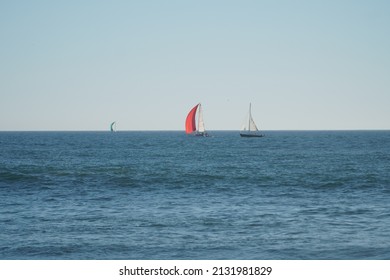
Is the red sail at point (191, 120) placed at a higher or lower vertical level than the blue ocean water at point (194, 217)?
higher

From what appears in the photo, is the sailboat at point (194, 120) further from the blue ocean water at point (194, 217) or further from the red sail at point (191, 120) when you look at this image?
the blue ocean water at point (194, 217)

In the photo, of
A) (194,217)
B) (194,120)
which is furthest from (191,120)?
(194,217)

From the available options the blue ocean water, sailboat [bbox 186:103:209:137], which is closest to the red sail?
sailboat [bbox 186:103:209:137]

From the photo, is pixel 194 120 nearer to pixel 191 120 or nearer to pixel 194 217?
pixel 191 120

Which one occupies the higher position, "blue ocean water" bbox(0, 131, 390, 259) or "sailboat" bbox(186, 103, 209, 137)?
"sailboat" bbox(186, 103, 209, 137)

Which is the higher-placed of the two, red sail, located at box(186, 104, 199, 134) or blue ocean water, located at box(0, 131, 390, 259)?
red sail, located at box(186, 104, 199, 134)

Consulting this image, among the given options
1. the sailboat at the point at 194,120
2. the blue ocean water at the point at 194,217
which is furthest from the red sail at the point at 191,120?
the blue ocean water at the point at 194,217

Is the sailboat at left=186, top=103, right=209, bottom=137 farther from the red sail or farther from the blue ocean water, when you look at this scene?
the blue ocean water

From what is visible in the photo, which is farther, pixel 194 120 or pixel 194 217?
pixel 194 120

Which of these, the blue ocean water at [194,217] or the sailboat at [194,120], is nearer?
the blue ocean water at [194,217]

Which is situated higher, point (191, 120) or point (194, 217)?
point (191, 120)

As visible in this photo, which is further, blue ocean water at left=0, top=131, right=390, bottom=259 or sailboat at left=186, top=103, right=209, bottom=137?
sailboat at left=186, top=103, right=209, bottom=137

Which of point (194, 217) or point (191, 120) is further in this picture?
point (191, 120)

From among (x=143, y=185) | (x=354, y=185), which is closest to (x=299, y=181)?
(x=354, y=185)
